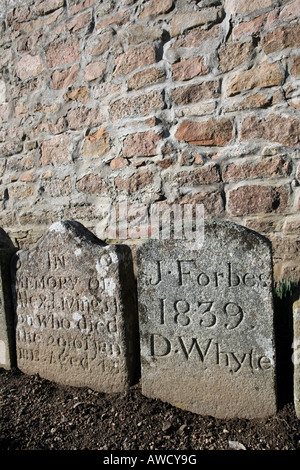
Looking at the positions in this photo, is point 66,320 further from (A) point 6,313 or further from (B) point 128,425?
(B) point 128,425

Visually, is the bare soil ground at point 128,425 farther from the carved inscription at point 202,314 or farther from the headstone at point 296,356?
the carved inscription at point 202,314

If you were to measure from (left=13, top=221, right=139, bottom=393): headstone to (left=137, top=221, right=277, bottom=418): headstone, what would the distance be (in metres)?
0.14

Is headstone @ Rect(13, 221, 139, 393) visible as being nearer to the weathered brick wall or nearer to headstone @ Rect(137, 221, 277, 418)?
headstone @ Rect(137, 221, 277, 418)

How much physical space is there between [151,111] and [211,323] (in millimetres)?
2009

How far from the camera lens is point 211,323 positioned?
174 cm

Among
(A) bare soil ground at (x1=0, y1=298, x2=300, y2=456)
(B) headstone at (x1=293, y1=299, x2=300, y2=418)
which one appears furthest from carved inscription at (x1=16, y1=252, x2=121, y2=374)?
(B) headstone at (x1=293, y1=299, x2=300, y2=418)

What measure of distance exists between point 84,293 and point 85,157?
177 cm

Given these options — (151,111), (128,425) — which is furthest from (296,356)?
(151,111)

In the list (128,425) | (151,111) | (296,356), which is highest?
(151,111)

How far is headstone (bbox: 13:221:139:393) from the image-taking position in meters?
1.93

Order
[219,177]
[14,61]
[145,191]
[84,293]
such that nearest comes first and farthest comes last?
[84,293], [219,177], [145,191], [14,61]

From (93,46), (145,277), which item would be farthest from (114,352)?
(93,46)
